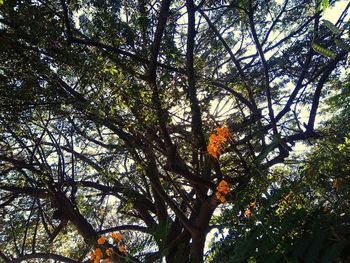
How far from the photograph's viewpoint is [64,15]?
4.54m

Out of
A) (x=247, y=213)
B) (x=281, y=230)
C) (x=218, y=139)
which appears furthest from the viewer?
(x=218, y=139)

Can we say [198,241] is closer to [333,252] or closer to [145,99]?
[145,99]

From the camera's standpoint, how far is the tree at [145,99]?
14.4 feet

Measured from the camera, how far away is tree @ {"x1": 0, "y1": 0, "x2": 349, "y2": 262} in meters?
4.40

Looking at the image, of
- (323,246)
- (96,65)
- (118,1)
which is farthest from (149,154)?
(323,246)

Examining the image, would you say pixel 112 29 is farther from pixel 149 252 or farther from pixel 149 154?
pixel 149 252

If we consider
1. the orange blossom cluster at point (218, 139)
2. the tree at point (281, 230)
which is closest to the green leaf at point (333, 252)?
the tree at point (281, 230)

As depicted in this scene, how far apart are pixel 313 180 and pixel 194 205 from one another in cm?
328

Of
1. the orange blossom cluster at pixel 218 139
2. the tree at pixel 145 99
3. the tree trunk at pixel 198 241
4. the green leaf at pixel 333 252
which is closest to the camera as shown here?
the green leaf at pixel 333 252

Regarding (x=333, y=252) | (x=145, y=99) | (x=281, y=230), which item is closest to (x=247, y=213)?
(x=281, y=230)

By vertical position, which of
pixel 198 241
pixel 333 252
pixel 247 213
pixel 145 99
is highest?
pixel 145 99

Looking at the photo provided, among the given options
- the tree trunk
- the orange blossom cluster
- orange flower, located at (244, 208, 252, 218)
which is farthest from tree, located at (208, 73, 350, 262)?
the tree trunk

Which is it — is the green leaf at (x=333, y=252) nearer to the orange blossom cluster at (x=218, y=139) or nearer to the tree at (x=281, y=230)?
the tree at (x=281, y=230)

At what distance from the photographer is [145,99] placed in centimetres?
489
